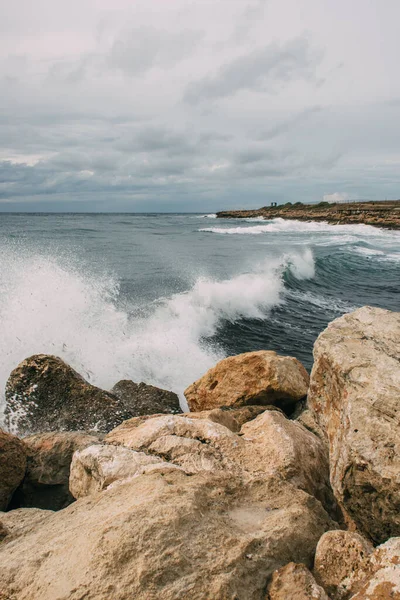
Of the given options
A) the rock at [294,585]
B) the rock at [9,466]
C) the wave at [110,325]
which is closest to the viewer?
the rock at [294,585]

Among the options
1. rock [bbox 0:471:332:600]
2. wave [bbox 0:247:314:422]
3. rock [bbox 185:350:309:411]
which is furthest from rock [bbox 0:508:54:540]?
Answer: wave [bbox 0:247:314:422]

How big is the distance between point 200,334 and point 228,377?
16.1 ft

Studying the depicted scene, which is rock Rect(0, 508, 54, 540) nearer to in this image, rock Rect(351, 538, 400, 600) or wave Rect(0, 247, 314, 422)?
rock Rect(351, 538, 400, 600)

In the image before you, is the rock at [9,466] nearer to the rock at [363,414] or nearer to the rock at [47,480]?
the rock at [47,480]

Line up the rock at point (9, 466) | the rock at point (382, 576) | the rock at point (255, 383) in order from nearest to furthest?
the rock at point (382, 576), the rock at point (9, 466), the rock at point (255, 383)

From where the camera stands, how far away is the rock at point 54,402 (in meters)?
6.20

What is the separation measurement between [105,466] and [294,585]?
1733mm

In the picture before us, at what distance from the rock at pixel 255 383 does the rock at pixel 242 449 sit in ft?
5.65

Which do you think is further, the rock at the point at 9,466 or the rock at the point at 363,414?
the rock at the point at 9,466

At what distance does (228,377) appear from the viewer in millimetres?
6359

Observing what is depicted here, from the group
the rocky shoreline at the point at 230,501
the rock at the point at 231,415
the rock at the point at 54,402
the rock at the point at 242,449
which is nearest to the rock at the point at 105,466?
the rocky shoreline at the point at 230,501

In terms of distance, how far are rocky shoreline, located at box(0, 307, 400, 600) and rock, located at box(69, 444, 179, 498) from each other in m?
0.01

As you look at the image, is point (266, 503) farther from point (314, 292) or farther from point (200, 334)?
point (314, 292)

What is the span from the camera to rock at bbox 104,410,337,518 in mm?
3525
